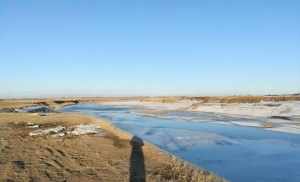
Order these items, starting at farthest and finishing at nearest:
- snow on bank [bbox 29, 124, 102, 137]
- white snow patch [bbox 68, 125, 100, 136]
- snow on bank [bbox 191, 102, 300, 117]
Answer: snow on bank [bbox 191, 102, 300, 117] < white snow patch [bbox 68, 125, 100, 136] < snow on bank [bbox 29, 124, 102, 137]

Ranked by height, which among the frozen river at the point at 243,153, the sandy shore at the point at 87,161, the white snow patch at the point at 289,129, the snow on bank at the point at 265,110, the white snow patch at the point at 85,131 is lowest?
the frozen river at the point at 243,153

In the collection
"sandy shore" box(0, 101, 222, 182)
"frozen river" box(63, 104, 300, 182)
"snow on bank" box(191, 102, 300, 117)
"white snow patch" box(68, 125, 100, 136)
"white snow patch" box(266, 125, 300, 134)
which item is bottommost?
"frozen river" box(63, 104, 300, 182)

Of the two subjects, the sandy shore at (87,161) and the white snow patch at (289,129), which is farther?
the white snow patch at (289,129)

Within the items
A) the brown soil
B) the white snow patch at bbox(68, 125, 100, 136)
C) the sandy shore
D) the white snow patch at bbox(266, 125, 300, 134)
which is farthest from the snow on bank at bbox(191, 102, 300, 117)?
the brown soil

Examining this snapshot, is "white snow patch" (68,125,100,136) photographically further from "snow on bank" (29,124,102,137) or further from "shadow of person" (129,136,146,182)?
"shadow of person" (129,136,146,182)

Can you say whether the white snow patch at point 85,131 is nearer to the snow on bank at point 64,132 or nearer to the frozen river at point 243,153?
the snow on bank at point 64,132

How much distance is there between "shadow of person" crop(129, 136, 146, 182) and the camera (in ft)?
32.8

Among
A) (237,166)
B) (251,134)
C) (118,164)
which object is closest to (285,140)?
(251,134)

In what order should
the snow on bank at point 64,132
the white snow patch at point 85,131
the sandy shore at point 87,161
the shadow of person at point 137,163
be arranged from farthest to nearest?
1. the white snow patch at point 85,131
2. the snow on bank at point 64,132
3. the sandy shore at point 87,161
4. the shadow of person at point 137,163

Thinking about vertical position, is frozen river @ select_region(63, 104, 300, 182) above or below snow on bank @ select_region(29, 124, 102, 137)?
below

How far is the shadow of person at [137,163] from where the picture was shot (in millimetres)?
10000

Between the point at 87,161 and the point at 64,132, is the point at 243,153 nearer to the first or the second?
the point at 87,161

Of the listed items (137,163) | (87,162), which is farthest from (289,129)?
(87,162)

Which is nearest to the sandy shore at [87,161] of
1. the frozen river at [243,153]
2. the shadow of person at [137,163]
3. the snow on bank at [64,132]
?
the shadow of person at [137,163]
